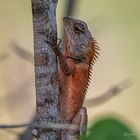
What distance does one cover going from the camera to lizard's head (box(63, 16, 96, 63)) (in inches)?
98.7

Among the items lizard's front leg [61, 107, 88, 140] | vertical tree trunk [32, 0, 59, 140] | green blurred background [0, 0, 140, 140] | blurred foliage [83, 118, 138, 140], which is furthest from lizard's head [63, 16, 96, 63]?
green blurred background [0, 0, 140, 140]

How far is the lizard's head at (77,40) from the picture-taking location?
2.51 meters

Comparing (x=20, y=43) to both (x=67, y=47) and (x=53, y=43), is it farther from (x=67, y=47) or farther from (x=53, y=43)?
(x=53, y=43)

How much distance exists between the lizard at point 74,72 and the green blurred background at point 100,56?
133cm

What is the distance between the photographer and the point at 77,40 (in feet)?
8.32

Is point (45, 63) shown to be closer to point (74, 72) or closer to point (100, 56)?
point (74, 72)

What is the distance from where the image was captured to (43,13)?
72.2 inches

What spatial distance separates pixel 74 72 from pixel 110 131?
2.88 feet

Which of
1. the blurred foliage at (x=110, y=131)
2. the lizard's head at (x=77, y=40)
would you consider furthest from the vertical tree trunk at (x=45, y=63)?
the lizard's head at (x=77, y=40)

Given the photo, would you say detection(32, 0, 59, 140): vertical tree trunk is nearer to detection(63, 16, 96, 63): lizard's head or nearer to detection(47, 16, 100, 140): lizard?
detection(47, 16, 100, 140): lizard

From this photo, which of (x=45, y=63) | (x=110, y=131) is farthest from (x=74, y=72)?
(x=110, y=131)

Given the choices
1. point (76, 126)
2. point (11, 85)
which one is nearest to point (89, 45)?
point (76, 126)

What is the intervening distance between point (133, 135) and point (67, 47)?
39.1 inches

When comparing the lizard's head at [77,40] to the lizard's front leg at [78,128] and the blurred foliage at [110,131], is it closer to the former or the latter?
the lizard's front leg at [78,128]
